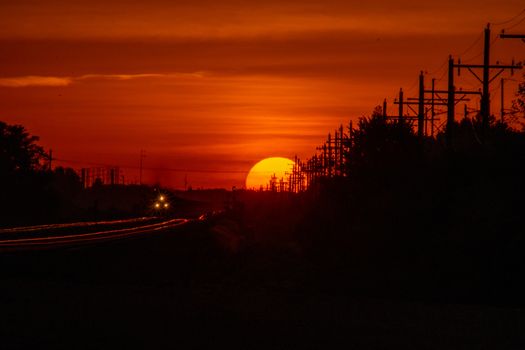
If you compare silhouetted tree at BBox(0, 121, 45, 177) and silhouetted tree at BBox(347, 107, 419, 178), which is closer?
silhouetted tree at BBox(347, 107, 419, 178)

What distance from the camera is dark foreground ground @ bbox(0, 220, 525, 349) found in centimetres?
1698

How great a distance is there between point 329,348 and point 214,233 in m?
41.1

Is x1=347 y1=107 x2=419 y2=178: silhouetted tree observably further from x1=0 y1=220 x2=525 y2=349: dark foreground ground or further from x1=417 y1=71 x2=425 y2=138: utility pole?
x1=0 y1=220 x2=525 y2=349: dark foreground ground

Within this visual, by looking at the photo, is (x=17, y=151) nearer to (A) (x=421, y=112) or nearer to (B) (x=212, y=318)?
(A) (x=421, y=112)

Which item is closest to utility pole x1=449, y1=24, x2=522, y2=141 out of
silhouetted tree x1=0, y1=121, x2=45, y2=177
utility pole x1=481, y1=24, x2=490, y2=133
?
utility pole x1=481, y1=24, x2=490, y2=133

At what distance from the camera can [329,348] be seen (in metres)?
16.8

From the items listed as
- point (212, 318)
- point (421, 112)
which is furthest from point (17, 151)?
point (212, 318)

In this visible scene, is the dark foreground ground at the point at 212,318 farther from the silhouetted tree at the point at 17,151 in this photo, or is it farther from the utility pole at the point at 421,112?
the silhouetted tree at the point at 17,151

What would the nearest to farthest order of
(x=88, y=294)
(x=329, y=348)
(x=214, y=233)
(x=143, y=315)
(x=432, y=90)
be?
(x=329, y=348) < (x=143, y=315) < (x=88, y=294) < (x=214, y=233) < (x=432, y=90)

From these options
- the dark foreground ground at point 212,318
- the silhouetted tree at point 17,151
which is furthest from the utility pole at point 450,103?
the silhouetted tree at point 17,151

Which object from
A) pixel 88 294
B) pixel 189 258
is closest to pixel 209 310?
pixel 88 294

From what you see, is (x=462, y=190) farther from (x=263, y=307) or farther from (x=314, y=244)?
(x=263, y=307)

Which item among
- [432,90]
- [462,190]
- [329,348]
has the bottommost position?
[329,348]

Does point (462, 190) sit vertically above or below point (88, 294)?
above
